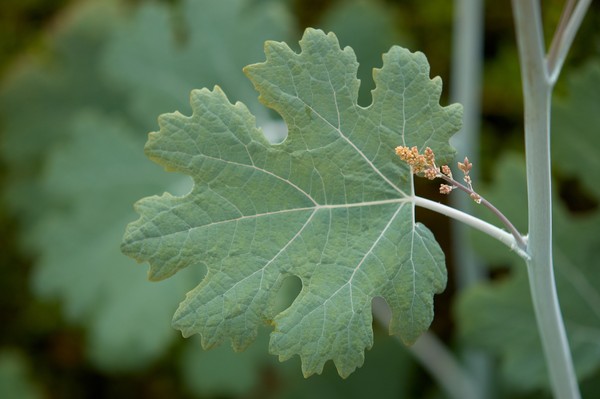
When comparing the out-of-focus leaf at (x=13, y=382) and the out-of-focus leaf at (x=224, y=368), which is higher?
the out-of-focus leaf at (x=13, y=382)

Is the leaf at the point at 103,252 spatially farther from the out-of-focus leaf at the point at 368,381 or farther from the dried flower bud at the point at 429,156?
the dried flower bud at the point at 429,156

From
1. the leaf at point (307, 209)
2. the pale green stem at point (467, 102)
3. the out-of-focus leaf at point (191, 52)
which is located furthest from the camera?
the out-of-focus leaf at point (191, 52)

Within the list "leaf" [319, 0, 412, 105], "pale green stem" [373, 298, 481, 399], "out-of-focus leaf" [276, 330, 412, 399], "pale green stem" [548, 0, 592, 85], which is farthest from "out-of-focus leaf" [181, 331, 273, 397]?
"pale green stem" [548, 0, 592, 85]

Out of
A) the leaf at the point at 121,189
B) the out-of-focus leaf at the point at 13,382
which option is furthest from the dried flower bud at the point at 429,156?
the out-of-focus leaf at the point at 13,382

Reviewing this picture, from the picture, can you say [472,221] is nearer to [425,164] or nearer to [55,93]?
[425,164]

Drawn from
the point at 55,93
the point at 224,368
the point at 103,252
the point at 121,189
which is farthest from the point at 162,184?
the point at 55,93

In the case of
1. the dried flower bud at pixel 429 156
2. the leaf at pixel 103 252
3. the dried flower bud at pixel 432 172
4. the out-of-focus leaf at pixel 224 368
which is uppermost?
the dried flower bud at pixel 429 156
